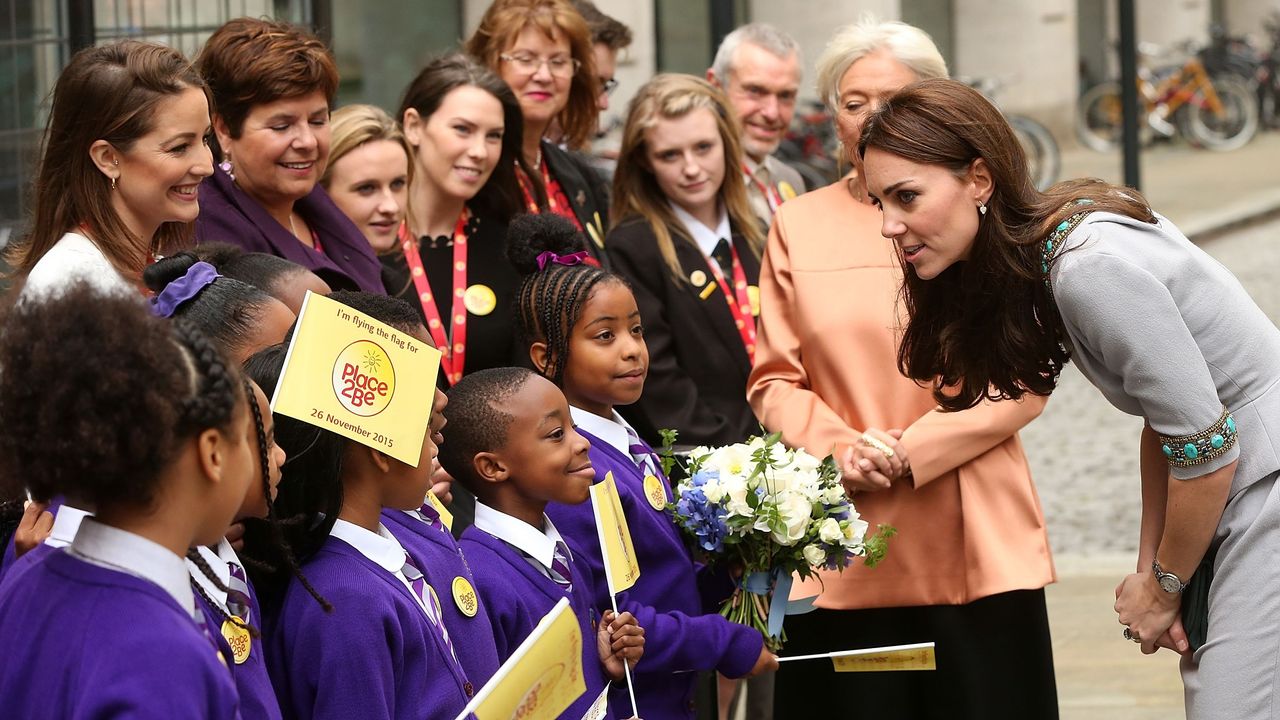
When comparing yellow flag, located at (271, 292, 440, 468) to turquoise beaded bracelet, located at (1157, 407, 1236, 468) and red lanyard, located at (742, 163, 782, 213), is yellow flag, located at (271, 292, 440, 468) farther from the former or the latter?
red lanyard, located at (742, 163, 782, 213)

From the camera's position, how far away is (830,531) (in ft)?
11.8

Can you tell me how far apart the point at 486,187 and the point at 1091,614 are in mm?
3075

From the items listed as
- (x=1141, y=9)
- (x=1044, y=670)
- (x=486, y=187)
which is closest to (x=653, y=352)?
(x=486, y=187)

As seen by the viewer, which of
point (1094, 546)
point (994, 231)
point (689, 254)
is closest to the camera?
point (994, 231)

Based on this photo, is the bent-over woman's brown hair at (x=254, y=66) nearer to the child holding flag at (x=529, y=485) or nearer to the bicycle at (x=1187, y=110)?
the child holding flag at (x=529, y=485)

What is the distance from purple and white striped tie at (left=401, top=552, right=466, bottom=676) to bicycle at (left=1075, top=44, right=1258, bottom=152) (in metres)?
20.5

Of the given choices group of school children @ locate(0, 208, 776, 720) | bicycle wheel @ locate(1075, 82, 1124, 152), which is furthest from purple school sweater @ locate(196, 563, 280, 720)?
bicycle wheel @ locate(1075, 82, 1124, 152)

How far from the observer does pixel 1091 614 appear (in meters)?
6.28

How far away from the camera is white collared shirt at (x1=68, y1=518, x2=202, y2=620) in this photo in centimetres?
195

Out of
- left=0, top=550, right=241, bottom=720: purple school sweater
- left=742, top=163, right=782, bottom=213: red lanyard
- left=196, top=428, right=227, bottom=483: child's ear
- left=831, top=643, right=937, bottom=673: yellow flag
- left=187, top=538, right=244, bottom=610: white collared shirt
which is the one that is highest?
left=196, top=428, right=227, bottom=483: child's ear

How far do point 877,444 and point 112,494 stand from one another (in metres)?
2.30

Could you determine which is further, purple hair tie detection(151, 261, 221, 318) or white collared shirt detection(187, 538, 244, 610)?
purple hair tie detection(151, 261, 221, 318)

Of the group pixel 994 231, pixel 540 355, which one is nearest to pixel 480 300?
A: pixel 540 355

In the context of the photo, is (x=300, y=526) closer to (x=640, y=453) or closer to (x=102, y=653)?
(x=102, y=653)
